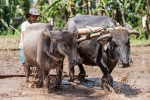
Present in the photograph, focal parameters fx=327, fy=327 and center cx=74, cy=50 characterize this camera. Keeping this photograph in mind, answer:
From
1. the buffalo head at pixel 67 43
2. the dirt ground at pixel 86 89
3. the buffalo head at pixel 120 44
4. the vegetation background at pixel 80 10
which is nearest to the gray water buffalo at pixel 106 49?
the buffalo head at pixel 120 44

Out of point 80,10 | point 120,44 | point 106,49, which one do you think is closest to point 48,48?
point 106,49

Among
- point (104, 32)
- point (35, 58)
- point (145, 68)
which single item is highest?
point (104, 32)

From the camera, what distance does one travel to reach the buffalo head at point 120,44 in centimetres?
628

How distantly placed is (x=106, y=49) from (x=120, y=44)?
22.8 inches

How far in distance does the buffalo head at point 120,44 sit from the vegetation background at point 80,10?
18.6 ft

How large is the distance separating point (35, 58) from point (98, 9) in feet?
41.6

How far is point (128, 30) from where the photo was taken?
6812 mm

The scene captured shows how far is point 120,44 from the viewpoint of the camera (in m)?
6.43

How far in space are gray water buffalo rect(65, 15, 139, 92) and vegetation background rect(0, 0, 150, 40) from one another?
14.8ft

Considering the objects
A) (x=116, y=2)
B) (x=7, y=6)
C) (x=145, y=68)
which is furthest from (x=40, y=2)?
(x=145, y=68)

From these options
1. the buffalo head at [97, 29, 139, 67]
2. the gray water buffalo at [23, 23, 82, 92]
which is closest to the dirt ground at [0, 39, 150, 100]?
the gray water buffalo at [23, 23, 82, 92]

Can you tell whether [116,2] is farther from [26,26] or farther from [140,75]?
[26,26]

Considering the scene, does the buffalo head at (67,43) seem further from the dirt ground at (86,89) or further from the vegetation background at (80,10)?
the vegetation background at (80,10)

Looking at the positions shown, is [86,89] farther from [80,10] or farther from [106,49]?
[80,10]
